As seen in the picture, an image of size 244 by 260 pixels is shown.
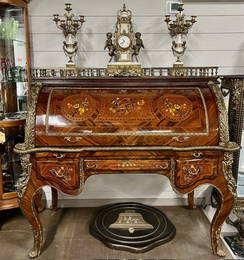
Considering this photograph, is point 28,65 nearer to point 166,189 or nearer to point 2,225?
point 2,225

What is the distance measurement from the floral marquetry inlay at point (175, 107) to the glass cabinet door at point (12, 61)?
3.67 feet

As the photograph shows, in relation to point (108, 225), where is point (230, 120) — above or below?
above

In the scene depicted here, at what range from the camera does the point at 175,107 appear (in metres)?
1.74

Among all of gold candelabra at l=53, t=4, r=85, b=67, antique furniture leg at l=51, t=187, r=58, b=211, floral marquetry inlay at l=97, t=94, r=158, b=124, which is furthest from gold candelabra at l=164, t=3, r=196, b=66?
antique furniture leg at l=51, t=187, r=58, b=211

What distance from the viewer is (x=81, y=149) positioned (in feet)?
5.35

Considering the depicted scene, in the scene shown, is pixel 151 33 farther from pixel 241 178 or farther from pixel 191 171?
pixel 241 178

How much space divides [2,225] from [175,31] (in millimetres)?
2000

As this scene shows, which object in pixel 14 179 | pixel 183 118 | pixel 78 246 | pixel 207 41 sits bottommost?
pixel 78 246

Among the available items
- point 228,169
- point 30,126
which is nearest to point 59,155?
point 30,126

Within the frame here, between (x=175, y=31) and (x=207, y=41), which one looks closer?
(x=175, y=31)

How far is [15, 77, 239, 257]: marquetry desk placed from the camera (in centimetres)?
165

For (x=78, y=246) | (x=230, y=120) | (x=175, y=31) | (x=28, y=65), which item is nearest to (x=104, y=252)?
(x=78, y=246)

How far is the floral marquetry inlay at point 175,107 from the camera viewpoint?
5.61 feet

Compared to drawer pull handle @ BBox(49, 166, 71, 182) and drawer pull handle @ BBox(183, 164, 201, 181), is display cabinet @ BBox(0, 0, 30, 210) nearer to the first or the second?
drawer pull handle @ BBox(49, 166, 71, 182)
